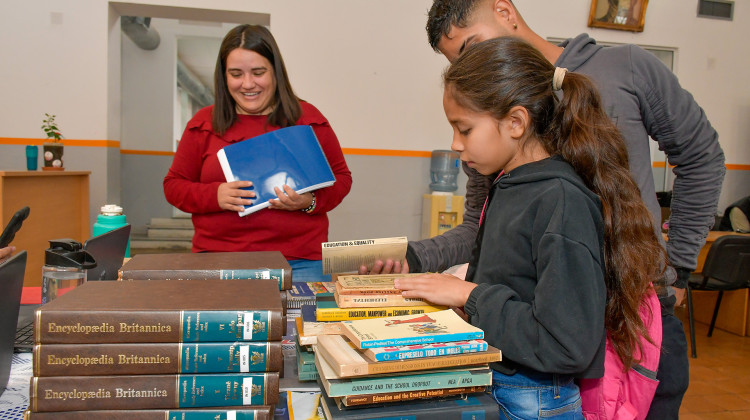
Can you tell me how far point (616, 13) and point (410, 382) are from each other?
5134mm

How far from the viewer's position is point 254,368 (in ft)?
2.67

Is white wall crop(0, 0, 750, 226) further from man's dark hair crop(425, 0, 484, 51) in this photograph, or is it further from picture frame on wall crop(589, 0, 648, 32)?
man's dark hair crop(425, 0, 484, 51)

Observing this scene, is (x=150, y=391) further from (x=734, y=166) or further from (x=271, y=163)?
(x=734, y=166)

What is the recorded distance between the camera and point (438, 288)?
40.4 inches

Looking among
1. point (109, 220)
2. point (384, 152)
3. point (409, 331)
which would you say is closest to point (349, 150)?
point (384, 152)

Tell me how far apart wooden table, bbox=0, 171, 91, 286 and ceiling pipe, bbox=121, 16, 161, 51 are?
299 centimetres

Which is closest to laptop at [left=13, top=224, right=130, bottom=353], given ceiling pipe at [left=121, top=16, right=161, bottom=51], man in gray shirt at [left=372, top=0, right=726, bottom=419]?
man in gray shirt at [left=372, top=0, right=726, bottom=419]

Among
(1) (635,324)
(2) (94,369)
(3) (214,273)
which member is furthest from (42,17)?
(1) (635,324)

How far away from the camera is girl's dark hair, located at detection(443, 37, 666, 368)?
38.7 inches

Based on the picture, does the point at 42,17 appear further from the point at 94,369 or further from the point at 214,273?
the point at 94,369

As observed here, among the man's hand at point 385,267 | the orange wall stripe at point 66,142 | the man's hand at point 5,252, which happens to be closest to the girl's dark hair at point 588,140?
the man's hand at point 385,267

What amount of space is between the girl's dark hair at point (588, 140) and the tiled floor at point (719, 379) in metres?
2.35

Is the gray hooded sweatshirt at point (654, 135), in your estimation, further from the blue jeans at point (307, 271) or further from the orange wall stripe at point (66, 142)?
the orange wall stripe at point (66, 142)

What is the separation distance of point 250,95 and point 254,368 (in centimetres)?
133
